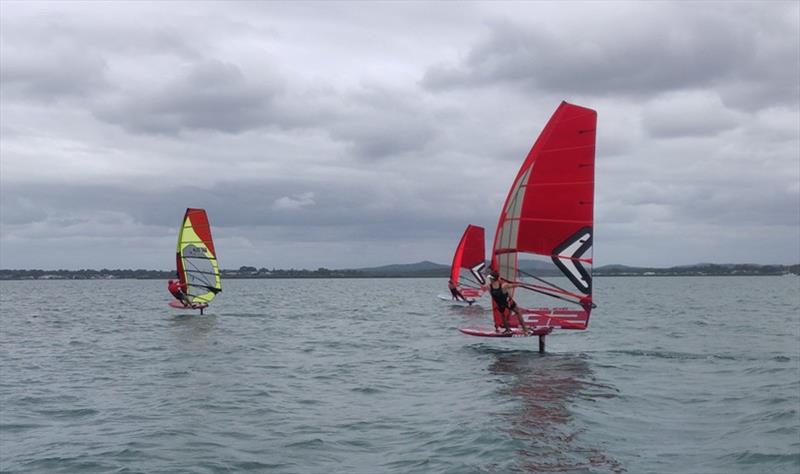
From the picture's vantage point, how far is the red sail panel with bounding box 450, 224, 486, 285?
46344mm

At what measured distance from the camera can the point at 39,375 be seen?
17.3m

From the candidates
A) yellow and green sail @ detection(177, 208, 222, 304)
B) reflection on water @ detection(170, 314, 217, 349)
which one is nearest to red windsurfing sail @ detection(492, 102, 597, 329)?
reflection on water @ detection(170, 314, 217, 349)

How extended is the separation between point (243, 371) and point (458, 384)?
Answer: 17.4 ft

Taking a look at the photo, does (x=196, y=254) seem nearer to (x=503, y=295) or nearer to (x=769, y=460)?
(x=503, y=295)

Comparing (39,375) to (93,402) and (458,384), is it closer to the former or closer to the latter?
(93,402)

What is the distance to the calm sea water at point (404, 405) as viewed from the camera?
9648 millimetres

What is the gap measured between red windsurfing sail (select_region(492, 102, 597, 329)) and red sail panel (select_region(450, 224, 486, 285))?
85.1 feet

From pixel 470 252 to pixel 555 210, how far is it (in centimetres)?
2675

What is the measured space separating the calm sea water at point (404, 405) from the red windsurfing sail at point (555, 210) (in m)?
2.08

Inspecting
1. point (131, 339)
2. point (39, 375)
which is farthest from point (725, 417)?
point (131, 339)

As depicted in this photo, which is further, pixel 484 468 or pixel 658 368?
pixel 658 368

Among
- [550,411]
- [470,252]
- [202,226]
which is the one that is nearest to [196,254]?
[202,226]

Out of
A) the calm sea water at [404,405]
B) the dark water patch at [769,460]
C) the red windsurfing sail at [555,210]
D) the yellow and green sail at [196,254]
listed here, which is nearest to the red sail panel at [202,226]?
the yellow and green sail at [196,254]

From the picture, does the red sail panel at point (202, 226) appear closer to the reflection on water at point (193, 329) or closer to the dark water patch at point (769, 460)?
the reflection on water at point (193, 329)
